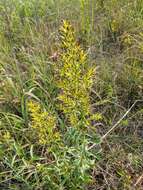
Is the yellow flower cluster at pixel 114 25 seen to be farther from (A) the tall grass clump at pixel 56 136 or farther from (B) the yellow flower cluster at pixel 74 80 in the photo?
(B) the yellow flower cluster at pixel 74 80

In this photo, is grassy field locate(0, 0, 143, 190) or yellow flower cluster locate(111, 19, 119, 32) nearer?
grassy field locate(0, 0, 143, 190)

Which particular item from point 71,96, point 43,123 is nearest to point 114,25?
point 71,96

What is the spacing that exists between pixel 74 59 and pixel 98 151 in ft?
2.18

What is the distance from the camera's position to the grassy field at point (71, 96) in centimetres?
174

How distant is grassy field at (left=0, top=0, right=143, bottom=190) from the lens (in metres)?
1.74

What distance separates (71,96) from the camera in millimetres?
1691

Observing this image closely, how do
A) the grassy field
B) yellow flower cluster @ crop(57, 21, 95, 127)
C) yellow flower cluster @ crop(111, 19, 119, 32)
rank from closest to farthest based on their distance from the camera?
1. yellow flower cluster @ crop(57, 21, 95, 127)
2. the grassy field
3. yellow flower cluster @ crop(111, 19, 119, 32)

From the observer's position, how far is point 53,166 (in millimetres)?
1934

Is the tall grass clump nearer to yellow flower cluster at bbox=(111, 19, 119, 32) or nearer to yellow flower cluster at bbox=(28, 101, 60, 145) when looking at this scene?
yellow flower cluster at bbox=(28, 101, 60, 145)

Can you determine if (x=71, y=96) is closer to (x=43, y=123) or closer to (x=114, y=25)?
(x=43, y=123)

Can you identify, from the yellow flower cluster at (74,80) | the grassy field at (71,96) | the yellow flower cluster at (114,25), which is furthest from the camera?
the yellow flower cluster at (114,25)

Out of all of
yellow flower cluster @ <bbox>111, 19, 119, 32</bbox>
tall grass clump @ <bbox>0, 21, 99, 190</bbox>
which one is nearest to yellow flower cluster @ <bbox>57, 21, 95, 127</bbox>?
Answer: tall grass clump @ <bbox>0, 21, 99, 190</bbox>

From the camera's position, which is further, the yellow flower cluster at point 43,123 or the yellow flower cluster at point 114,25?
the yellow flower cluster at point 114,25

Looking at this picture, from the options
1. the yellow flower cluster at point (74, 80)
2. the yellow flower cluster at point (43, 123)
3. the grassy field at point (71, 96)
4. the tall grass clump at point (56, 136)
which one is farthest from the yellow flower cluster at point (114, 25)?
the yellow flower cluster at point (43, 123)
